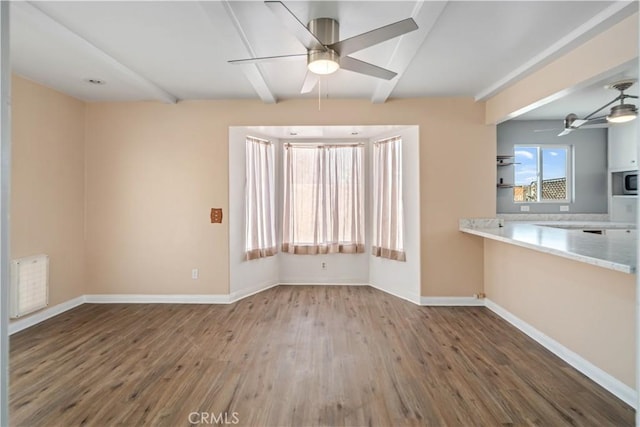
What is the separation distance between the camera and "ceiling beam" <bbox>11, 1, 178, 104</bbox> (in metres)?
1.99

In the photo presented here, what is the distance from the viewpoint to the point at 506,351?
8.68 ft

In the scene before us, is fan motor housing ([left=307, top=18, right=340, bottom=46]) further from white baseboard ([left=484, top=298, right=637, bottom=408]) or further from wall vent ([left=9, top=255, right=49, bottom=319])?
wall vent ([left=9, top=255, right=49, bottom=319])

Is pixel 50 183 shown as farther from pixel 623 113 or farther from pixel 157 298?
pixel 623 113

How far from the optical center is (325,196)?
4.71 m

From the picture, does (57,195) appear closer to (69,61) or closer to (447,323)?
(69,61)

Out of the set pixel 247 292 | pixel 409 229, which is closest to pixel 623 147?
pixel 409 229

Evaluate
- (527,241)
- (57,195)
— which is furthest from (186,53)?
(527,241)

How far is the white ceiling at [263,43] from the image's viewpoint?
2018 mm

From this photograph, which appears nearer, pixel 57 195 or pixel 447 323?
pixel 447 323

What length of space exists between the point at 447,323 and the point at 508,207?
9.12 ft

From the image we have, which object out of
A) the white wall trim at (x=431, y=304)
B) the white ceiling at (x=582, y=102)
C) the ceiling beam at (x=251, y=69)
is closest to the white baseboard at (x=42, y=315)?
the white wall trim at (x=431, y=304)

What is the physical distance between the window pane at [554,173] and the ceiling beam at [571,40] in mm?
2475

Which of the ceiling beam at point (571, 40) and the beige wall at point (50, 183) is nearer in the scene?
the ceiling beam at point (571, 40)

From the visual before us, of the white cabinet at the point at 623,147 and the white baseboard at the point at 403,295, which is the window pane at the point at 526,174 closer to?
the white cabinet at the point at 623,147
